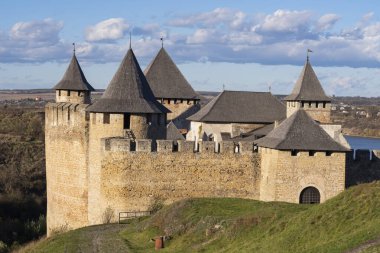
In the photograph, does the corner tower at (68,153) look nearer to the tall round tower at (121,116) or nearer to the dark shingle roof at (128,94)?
the tall round tower at (121,116)

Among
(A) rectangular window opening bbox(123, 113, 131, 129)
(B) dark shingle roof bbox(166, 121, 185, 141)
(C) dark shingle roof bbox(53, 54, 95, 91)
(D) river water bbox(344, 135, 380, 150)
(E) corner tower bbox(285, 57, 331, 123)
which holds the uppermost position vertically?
(C) dark shingle roof bbox(53, 54, 95, 91)

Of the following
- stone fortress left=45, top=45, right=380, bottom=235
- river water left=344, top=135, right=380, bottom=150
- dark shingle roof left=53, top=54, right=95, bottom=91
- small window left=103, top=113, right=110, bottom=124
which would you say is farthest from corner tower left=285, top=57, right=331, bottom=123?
river water left=344, top=135, right=380, bottom=150

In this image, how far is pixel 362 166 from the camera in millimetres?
18266

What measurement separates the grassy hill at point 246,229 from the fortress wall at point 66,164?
324cm

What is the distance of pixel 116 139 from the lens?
1677cm

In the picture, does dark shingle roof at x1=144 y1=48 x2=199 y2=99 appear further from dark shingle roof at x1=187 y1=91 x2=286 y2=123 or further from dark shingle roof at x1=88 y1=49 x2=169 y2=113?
dark shingle roof at x1=88 y1=49 x2=169 y2=113

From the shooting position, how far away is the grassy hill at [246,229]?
32.6 ft

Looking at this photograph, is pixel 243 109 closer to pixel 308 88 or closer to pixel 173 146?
pixel 308 88

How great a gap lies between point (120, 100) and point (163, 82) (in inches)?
314

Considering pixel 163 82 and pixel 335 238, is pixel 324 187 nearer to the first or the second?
pixel 335 238

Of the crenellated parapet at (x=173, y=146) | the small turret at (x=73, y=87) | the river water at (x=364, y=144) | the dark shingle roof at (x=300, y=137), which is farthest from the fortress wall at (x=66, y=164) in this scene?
the river water at (x=364, y=144)

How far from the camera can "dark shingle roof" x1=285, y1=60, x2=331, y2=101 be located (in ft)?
Result: 73.8

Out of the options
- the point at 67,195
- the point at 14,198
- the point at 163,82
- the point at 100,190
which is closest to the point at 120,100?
the point at 100,190

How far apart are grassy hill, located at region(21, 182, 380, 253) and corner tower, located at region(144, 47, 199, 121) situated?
9383 mm
